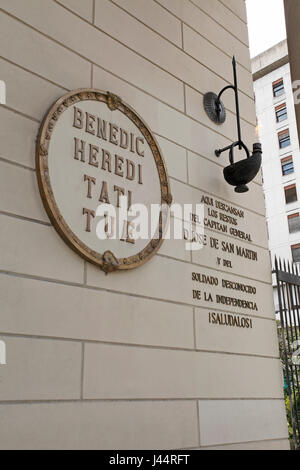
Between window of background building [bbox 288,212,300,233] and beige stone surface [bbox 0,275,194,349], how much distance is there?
1879cm

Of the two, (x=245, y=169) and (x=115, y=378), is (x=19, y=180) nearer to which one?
(x=115, y=378)

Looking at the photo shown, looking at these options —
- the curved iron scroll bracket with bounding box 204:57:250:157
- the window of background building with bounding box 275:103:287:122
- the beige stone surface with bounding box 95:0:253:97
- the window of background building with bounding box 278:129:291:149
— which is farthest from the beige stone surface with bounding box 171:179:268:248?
the window of background building with bounding box 275:103:287:122

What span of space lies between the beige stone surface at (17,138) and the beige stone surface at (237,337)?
1516mm

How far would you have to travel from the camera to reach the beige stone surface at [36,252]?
221 centimetres

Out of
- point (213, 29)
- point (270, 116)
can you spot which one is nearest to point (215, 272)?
point (213, 29)

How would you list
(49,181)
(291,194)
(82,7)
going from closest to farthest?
(49,181) < (82,7) < (291,194)

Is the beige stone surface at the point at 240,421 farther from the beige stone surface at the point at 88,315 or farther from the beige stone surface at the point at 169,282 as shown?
the beige stone surface at the point at 169,282

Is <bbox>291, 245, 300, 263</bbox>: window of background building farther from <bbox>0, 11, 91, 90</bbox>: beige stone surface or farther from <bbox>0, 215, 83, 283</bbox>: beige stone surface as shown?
<bbox>0, 215, 83, 283</bbox>: beige stone surface

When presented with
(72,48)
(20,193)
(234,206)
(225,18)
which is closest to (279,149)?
(225,18)

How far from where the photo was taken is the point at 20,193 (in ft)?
7.61

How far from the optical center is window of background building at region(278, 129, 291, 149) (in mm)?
22078

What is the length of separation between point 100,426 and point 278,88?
904 inches

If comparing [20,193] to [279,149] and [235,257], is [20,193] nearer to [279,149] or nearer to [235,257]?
[235,257]

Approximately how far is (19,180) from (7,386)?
989mm
